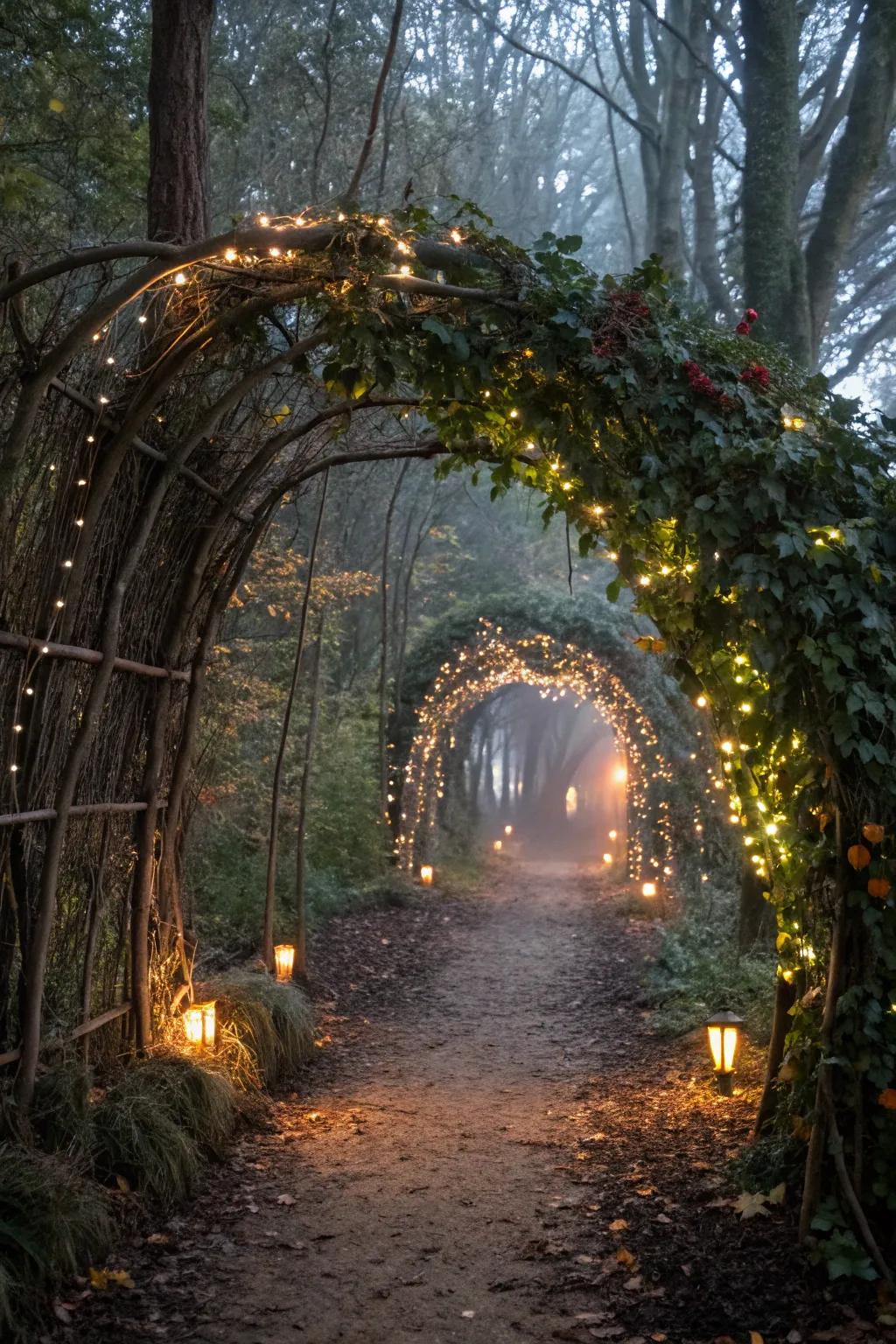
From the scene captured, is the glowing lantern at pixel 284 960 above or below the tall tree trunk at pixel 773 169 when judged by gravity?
below

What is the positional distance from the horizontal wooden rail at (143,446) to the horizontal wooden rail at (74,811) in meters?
1.48

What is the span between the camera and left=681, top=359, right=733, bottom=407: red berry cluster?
352 centimetres

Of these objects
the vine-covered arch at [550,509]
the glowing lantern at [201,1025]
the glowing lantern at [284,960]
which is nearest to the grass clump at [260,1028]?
the glowing lantern at [201,1025]

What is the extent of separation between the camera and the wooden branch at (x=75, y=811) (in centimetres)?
375

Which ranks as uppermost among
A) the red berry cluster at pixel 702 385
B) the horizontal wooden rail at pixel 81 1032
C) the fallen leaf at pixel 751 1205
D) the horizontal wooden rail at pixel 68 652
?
the red berry cluster at pixel 702 385

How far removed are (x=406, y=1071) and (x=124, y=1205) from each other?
8.08ft

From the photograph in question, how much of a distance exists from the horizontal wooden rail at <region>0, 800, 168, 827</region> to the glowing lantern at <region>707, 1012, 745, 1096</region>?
2.82m

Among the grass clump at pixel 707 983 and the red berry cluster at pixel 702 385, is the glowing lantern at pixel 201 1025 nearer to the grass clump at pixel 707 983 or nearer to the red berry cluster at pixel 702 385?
the grass clump at pixel 707 983

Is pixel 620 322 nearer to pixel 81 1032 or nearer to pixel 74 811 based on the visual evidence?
pixel 74 811

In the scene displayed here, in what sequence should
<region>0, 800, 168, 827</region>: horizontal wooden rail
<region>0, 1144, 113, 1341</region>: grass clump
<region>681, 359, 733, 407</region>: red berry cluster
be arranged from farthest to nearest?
1. <region>0, 800, 168, 827</region>: horizontal wooden rail
2. <region>681, 359, 733, 407</region>: red berry cluster
3. <region>0, 1144, 113, 1341</region>: grass clump

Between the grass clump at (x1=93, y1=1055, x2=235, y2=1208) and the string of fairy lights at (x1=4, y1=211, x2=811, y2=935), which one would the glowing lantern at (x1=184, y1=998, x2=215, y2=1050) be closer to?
the grass clump at (x1=93, y1=1055, x2=235, y2=1208)

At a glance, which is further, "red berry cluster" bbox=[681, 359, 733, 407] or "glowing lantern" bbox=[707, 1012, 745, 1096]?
"glowing lantern" bbox=[707, 1012, 745, 1096]

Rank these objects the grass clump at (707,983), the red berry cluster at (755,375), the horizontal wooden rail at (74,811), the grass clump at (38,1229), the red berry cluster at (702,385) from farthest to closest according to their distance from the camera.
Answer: the grass clump at (707,983)
the horizontal wooden rail at (74,811)
the red berry cluster at (755,375)
the red berry cluster at (702,385)
the grass clump at (38,1229)

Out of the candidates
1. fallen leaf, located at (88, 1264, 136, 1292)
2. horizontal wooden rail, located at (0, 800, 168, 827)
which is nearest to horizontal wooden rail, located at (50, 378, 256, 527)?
horizontal wooden rail, located at (0, 800, 168, 827)
